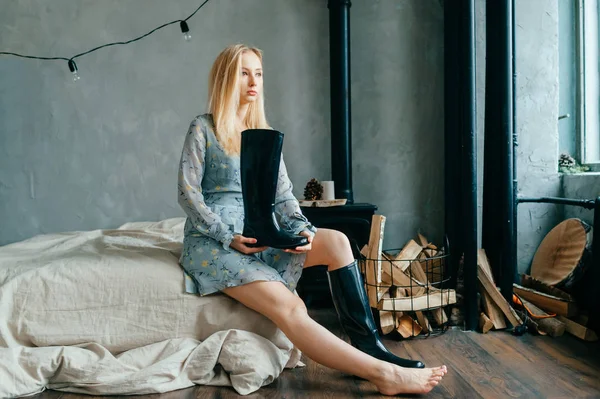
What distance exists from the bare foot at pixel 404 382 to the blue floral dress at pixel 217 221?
19.5 inches

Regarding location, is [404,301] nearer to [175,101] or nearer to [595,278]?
[595,278]

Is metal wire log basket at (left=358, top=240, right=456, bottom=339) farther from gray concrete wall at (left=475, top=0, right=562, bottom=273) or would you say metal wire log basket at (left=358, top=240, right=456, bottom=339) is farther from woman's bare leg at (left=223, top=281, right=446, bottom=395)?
gray concrete wall at (left=475, top=0, right=562, bottom=273)

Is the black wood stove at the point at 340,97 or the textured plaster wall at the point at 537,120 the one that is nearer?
the textured plaster wall at the point at 537,120

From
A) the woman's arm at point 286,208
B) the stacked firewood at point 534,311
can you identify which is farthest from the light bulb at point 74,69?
the stacked firewood at point 534,311

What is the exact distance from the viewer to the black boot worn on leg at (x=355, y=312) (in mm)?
1969

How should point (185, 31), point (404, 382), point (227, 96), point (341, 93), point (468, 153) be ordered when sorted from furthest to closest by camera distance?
point (185, 31), point (341, 93), point (468, 153), point (227, 96), point (404, 382)

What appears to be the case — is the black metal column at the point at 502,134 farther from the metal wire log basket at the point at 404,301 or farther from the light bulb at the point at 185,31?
the light bulb at the point at 185,31

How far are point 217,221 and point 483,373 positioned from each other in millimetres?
1128

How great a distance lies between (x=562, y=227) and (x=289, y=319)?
1.84 m

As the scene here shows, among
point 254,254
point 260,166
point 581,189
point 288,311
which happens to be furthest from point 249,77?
point 581,189

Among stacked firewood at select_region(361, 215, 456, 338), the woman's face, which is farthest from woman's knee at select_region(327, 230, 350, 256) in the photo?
the woman's face

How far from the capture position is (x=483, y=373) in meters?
2.00

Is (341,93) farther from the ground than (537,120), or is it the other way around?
(341,93)

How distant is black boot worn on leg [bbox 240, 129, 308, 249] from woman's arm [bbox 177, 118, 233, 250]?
0.12 metres
